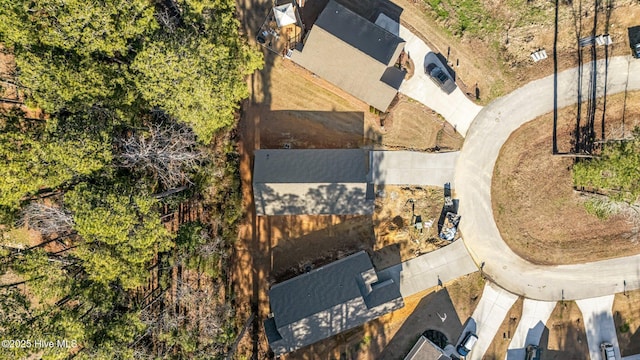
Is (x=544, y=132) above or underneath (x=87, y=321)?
above

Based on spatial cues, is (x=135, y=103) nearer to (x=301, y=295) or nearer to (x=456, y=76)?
(x=301, y=295)

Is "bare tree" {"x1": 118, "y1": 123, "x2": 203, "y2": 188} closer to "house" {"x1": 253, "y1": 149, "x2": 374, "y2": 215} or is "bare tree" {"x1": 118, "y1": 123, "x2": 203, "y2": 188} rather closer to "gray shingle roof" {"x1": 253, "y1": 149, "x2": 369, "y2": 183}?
"gray shingle roof" {"x1": 253, "y1": 149, "x2": 369, "y2": 183}

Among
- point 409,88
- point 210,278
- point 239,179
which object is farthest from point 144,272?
point 409,88

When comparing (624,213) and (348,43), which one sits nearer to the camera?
(348,43)

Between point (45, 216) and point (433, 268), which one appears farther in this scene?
point (433, 268)

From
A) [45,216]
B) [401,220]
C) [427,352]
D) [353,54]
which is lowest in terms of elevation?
[427,352]

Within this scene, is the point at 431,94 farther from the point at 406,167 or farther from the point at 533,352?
the point at 533,352

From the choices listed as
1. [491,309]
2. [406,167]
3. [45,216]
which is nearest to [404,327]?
[491,309]
